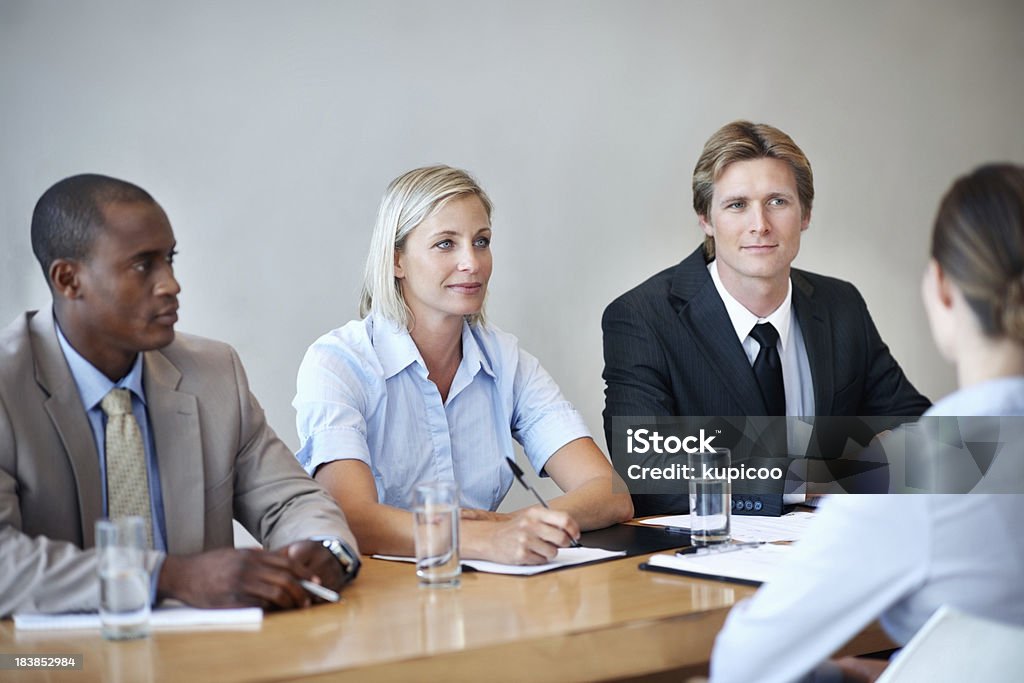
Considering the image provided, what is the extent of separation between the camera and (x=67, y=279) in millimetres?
2016

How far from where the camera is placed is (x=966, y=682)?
139 cm

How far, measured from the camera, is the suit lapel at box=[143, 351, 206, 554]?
2.06m

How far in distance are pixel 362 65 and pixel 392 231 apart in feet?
3.88

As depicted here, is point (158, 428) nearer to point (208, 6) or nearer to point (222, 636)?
point (222, 636)

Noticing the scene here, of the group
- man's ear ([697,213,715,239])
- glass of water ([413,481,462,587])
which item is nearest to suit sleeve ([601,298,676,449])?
man's ear ([697,213,715,239])

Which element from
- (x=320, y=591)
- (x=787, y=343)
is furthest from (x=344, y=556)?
(x=787, y=343)

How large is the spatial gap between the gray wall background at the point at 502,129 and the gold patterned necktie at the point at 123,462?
1.54 meters

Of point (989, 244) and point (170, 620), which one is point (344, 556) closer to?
point (170, 620)

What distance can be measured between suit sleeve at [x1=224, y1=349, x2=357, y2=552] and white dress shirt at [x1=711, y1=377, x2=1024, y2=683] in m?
0.93

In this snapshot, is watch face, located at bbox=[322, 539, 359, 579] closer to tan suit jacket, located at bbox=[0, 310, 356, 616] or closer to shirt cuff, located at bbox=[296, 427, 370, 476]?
→ tan suit jacket, located at bbox=[0, 310, 356, 616]

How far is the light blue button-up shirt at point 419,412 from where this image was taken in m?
2.57

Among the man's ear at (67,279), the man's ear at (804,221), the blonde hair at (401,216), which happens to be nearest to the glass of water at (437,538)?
the man's ear at (67,279)

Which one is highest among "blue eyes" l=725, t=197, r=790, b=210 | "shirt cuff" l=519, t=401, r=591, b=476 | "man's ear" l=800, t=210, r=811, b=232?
"blue eyes" l=725, t=197, r=790, b=210

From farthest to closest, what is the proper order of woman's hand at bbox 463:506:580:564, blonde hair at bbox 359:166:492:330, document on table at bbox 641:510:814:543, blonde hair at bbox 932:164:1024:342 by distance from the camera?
blonde hair at bbox 359:166:492:330
document on table at bbox 641:510:814:543
woman's hand at bbox 463:506:580:564
blonde hair at bbox 932:164:1024:342
